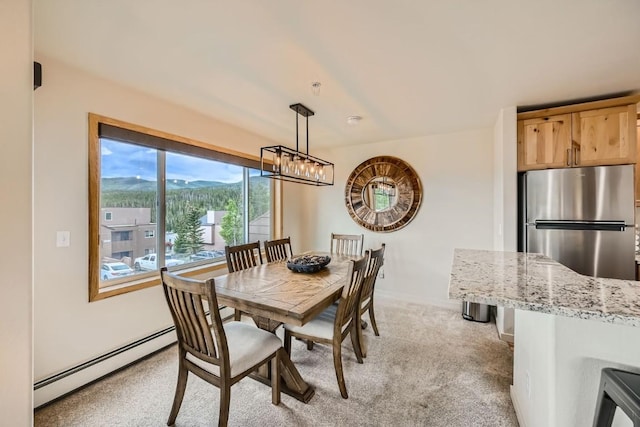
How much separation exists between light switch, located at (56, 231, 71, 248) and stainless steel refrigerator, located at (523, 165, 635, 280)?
12.8ft

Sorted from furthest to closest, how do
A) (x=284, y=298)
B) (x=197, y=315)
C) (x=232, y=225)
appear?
(x=232, y=225) → (x=284, y=298) → (x=197, y=315)

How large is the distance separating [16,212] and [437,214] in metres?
3.83

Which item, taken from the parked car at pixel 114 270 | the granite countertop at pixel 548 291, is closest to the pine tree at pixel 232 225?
the parked car at pixel 114 270

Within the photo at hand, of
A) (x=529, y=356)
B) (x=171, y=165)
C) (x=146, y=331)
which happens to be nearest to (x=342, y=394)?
(x=529, y=356)

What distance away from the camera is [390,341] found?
8.63 feet

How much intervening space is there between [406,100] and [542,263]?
1739mm

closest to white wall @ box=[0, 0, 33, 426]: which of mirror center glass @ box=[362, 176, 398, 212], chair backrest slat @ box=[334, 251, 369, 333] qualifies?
chair backrest slat @ box=[334, 251, 369, 333]

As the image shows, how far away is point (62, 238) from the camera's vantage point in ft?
6.18

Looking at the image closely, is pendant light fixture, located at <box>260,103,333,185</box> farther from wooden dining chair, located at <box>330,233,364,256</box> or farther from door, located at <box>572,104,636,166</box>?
door, located at <box>572,104,636,166</box>

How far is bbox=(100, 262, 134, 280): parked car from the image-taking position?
2225mm

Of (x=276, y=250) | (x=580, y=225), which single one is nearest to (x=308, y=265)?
(x=276, y=250)

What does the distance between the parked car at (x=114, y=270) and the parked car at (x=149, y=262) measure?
8 centimetres

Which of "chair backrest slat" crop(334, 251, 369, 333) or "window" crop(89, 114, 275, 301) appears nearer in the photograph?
"chair backrest slat" crop(334, 251, 369, 333)

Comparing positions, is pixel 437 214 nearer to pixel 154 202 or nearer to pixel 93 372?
pixel 154 202
